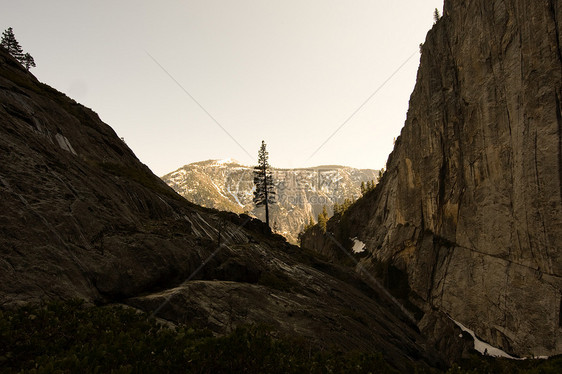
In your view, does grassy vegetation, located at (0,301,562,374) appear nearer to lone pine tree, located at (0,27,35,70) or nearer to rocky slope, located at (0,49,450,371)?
rocky slope, located at (0,49,450,371)

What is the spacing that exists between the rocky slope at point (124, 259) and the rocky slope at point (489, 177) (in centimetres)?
1231

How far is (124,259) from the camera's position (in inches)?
600

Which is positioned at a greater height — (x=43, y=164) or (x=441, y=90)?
(x=441, y=90)

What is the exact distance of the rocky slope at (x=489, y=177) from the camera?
2922 cm

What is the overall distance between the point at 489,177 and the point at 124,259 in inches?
1664

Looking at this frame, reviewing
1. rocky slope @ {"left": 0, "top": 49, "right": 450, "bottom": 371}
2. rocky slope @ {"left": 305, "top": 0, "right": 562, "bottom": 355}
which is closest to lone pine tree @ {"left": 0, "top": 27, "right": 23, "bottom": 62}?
rocky slope @ {"left": 0, "top": 49, "right": 450, "bottom": 371}

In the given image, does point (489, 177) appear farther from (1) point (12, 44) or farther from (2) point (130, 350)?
(1) point (12, 44)

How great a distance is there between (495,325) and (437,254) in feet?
45.1

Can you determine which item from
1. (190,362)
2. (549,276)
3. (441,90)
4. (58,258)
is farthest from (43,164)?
(441,90)

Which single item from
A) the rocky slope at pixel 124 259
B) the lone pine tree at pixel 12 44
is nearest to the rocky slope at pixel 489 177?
the rocky slope at pixel 124 259

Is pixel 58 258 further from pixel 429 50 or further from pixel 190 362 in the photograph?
pixel 429 50

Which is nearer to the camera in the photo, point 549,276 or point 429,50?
point 549,276

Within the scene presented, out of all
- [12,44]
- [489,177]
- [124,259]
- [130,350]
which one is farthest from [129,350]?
[12,44]

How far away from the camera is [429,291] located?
4547 cm
